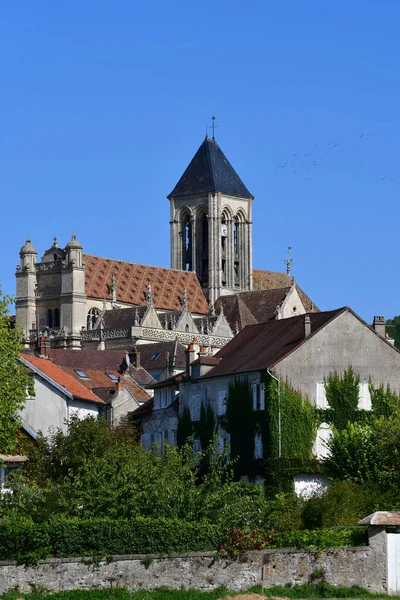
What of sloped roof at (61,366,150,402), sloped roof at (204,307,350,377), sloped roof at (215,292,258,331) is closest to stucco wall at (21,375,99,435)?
sloped roof at (204,307,350,377)

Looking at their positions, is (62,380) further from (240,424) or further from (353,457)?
(353,457)

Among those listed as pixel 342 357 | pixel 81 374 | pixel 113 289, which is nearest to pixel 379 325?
pixel 342 357

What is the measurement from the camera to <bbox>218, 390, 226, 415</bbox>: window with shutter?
203 ft

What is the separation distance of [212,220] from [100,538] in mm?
123078

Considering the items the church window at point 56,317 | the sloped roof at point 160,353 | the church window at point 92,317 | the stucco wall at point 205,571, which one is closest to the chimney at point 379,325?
the stucco wall at point 205,571

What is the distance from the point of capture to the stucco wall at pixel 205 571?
41250 millimetres

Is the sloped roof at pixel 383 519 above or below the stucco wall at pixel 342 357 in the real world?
below

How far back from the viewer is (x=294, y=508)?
47.7 meters

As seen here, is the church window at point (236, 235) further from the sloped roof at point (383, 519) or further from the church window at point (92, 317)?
the sloped roof at point (383, 519)

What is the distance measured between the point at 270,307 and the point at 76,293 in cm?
1632

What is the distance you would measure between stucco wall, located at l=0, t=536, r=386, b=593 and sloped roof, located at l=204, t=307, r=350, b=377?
58.6ft

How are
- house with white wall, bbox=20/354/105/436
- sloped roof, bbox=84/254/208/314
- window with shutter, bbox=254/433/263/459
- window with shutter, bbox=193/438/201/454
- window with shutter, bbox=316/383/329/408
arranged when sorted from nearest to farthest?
window with shutter, bbox=254/433/263/459 → window with shutter, bbox=316/383/329/408 → house with white wall, bbox=20/354/105/436 → window with shutter, bbox=193/438/201/454 → sloped roof, bbox=84/254/208/314

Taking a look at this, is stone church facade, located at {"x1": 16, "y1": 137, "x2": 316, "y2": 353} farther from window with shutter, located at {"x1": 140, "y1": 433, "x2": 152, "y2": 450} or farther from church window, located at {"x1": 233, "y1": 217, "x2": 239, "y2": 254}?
window with shutter, located at {"x1": 140, "y1": 433, "x2": 152, "y2": 450}

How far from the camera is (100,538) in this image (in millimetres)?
42406
